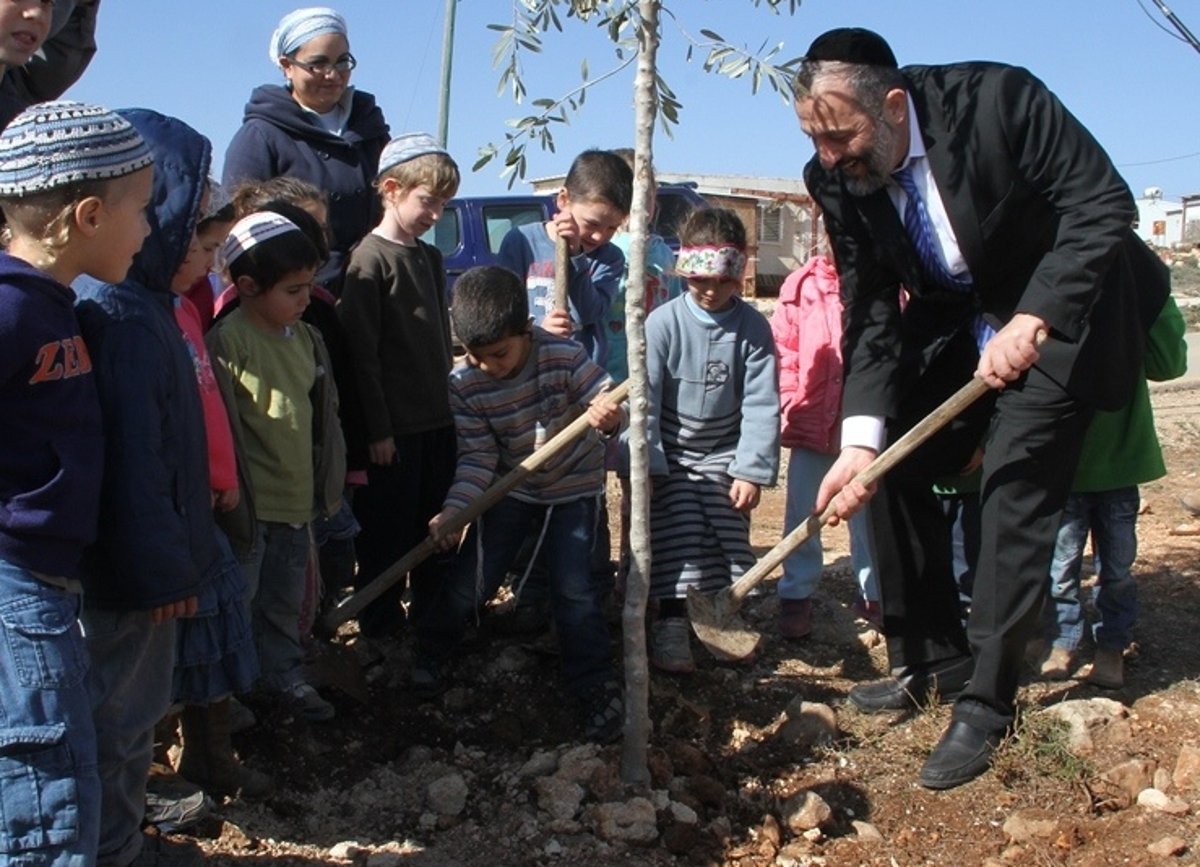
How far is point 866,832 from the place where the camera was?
3271mm

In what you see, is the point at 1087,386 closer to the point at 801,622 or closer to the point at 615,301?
the point at 801,622

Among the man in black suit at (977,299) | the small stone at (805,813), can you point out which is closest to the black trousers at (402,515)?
the man in black suit at (977,299)

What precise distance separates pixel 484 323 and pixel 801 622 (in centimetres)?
169

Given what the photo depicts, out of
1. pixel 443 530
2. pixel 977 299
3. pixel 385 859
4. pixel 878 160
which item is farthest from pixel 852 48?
pixel 385 859

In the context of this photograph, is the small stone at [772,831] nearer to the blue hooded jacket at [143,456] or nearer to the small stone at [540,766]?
the small stone at [540,766]

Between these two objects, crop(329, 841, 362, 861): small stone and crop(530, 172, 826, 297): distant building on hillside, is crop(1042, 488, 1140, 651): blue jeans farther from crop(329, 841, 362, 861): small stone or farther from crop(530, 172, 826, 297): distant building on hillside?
crop(530, 172, 826, 297): distant building on hillside

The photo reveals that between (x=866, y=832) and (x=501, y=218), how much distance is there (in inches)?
414

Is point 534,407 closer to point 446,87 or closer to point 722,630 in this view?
point 722,630

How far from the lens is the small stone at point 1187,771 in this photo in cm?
336

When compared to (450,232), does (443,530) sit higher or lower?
lower

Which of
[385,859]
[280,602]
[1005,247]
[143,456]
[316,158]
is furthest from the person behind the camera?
[316,158]

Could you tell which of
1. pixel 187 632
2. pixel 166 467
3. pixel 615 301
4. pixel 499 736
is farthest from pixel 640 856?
pixel 615 301

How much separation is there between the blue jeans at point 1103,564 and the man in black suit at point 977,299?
517 millimetres

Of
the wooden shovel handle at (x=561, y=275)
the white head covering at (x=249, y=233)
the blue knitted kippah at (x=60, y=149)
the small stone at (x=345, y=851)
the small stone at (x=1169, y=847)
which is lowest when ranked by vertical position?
the small stone at (x=1169, y=847)
